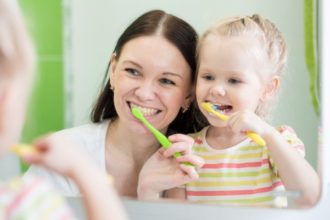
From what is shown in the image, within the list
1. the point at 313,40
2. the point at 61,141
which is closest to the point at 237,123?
the point at 313,40

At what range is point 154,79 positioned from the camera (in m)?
0.68

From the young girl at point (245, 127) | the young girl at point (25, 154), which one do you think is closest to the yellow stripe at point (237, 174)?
the young girl at point (245, 127)

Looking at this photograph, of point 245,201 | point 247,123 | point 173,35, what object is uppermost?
point 173,35

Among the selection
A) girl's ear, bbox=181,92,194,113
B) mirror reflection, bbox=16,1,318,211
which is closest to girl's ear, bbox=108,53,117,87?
mirror reflection, bbox=16,1,318,211

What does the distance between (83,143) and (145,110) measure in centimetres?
11

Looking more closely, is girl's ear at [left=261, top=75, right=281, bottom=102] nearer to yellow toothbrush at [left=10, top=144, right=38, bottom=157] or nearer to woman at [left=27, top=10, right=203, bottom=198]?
woman at [left=27, top=10, right=203, bottom=198]

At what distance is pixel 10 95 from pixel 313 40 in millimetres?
→ 399

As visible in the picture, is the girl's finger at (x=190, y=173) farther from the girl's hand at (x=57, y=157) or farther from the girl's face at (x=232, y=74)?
the girl's hand at (x=57, y=157)

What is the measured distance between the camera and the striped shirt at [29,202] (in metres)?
0.41

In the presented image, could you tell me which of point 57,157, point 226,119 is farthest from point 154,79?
point 57,157

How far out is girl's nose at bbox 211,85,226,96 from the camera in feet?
2.09

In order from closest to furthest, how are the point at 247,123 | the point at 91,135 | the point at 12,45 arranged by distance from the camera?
the point at 12,45 → the point at 247,123 → the point at 91,135

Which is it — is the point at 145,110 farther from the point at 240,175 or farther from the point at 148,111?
the point at 240,175

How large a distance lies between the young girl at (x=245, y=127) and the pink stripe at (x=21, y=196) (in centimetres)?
28
